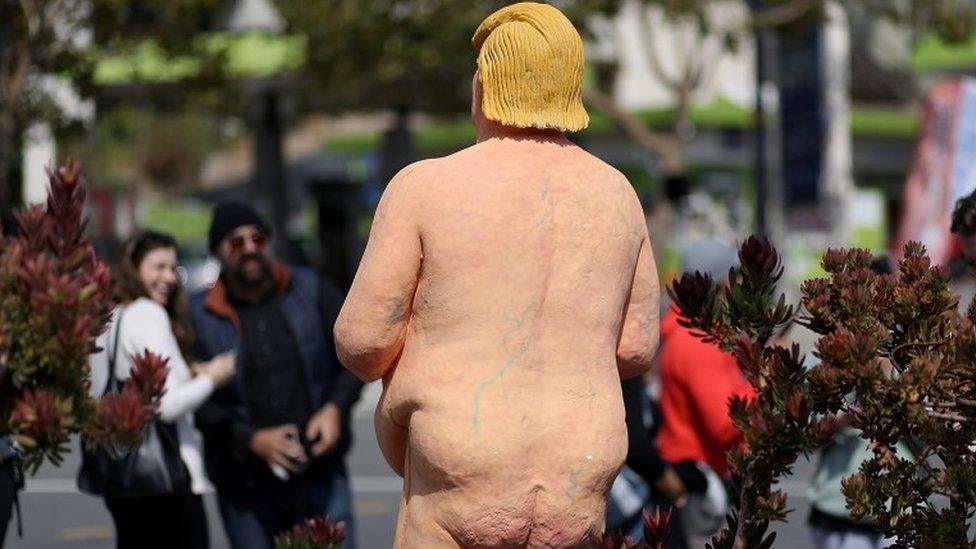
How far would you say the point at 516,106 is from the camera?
13.9 feet

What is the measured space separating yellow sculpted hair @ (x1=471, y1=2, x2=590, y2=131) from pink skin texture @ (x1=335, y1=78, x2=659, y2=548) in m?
0.08

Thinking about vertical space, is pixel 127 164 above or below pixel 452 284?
below

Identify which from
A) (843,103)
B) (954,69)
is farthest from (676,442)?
(954,69)

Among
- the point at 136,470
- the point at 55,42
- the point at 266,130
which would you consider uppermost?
the point at 55,42

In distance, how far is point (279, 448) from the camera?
22.2 feet

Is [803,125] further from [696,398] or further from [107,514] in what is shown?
[696,398]

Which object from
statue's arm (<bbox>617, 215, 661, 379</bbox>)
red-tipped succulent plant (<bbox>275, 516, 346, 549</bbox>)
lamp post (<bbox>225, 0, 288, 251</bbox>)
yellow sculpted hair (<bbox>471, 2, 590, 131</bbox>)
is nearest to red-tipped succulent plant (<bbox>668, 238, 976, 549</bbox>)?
statue's arm (<bbox>617, 215, 661, 379</bbox>)

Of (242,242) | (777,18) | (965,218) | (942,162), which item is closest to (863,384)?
(965,218)

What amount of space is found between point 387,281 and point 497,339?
273 mm

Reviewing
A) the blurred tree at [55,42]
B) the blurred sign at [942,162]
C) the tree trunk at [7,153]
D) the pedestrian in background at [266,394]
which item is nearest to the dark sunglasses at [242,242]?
the pedestrian in background at [266,394]

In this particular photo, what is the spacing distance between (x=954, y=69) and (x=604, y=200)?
34.2 metres

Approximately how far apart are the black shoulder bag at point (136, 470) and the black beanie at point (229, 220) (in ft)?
→ 1.86

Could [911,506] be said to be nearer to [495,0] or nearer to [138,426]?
[138,426]

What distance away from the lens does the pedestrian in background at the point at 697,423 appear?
22.1 ft
